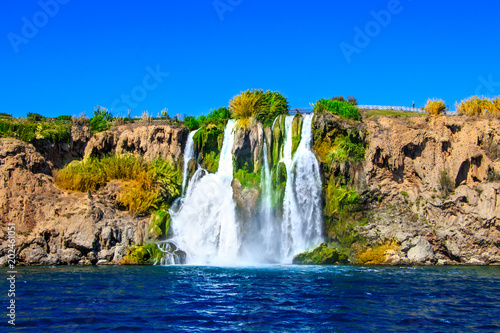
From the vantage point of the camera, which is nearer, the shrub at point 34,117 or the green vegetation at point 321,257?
the green vegetation at point 321,257

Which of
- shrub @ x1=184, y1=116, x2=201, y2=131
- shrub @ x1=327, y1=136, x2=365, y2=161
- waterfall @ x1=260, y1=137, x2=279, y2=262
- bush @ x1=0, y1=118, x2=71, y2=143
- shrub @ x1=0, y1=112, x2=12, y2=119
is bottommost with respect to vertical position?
waterfall @ x1=260, y1=137, x2=279, y2=262

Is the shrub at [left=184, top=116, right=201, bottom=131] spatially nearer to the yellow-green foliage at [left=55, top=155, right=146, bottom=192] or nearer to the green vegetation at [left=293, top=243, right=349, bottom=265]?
the yellow-green foliage at [left=55, top=155, right=146, bottom=192]

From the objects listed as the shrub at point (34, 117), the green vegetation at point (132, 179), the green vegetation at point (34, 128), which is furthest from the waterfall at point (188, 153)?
the shrub at point (34, 117)

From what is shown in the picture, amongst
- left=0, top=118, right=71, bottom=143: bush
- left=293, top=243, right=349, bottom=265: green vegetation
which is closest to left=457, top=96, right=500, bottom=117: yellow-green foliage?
left=293, top=243, right=349, bottom=265: green vegetation

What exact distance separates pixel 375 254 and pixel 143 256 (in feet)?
42.6

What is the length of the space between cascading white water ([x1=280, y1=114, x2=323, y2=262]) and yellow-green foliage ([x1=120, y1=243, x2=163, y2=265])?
739 centimetres

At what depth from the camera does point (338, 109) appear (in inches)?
1221

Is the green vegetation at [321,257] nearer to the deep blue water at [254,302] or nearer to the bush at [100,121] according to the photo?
the deep blue water at [254,302]

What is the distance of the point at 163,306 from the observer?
11602 mm

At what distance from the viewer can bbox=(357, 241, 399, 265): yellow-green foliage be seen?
25.0 m

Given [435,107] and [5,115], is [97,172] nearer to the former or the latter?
[5,115]

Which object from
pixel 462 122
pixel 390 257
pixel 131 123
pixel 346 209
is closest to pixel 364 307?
pixel 390 257

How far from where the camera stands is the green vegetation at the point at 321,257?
24469 mm

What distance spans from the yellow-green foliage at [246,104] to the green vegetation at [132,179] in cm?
604
